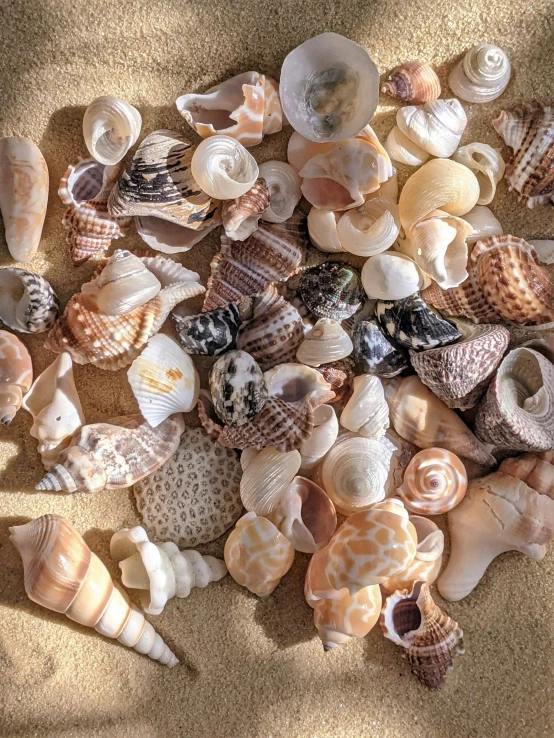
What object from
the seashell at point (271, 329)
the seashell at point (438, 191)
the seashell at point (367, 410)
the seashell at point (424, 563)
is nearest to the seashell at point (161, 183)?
the seashell at point (271, 329)

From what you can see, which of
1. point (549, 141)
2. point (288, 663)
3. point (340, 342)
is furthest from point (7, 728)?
point (549, 141)

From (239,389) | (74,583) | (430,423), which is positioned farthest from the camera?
(430,423)

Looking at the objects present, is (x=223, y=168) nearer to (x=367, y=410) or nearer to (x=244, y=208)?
(x=244, y=208)

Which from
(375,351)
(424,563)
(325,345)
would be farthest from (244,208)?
(424,563)

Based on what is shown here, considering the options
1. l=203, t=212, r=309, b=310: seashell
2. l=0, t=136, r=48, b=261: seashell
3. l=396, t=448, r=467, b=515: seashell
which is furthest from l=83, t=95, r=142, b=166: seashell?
l=396, t=448, r=467, b=515: seashell

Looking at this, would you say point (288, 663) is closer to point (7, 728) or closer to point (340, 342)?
point (7, 728)

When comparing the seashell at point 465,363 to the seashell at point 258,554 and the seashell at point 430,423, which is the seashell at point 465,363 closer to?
the seashell at point 430,423

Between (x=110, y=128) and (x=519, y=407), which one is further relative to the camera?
(x=519, y=407)
